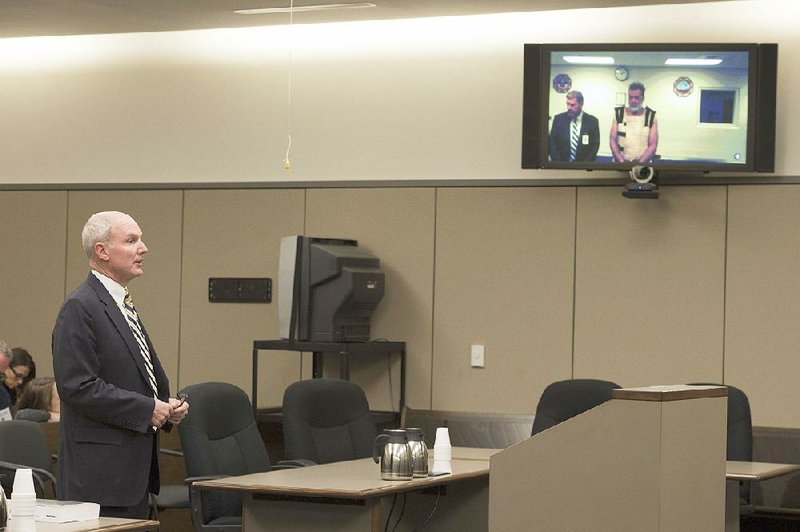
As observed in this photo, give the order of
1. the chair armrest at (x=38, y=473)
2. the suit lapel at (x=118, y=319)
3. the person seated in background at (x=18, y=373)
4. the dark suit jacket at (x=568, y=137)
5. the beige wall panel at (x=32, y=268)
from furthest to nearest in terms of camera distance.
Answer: the beige wall panel at (x=32, y=268), the person seated in background at (x=18, y=373), the dark suit jacket at (x=568, y=137), the chair armrest at (x=38, y=473), the suit lapel at (x=118, y=319)

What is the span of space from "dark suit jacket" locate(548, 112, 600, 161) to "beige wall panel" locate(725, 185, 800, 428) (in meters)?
0.76

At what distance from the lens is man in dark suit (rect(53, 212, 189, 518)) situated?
4.04 meters

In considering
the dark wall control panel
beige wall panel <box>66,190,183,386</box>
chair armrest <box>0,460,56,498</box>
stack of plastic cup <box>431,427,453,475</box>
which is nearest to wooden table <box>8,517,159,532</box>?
stack of plastic cup <box>431,427,453,475</box>

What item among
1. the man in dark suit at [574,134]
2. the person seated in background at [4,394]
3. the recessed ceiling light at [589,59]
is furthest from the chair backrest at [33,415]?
the recessed ceiling light at [589,59]

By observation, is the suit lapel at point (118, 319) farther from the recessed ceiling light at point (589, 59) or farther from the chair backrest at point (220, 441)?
the recessed ceiling light at point (589, 59)

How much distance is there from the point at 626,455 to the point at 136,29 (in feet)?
17.3

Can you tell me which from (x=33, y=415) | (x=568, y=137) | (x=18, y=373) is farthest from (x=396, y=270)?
(x=18, y=373)

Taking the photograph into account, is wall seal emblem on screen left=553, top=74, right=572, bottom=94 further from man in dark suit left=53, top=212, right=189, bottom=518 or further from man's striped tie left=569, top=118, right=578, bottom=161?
man in dark suit left=53, top=212, right=189, bottom=518

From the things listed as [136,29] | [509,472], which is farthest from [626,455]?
[136,29]

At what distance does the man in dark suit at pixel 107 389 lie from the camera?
4.04m

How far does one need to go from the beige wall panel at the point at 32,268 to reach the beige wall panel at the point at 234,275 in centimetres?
91

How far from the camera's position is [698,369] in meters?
6.81

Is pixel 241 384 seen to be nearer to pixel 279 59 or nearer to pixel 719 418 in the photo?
pixel 279 59

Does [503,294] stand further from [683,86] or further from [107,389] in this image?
[107,389]
